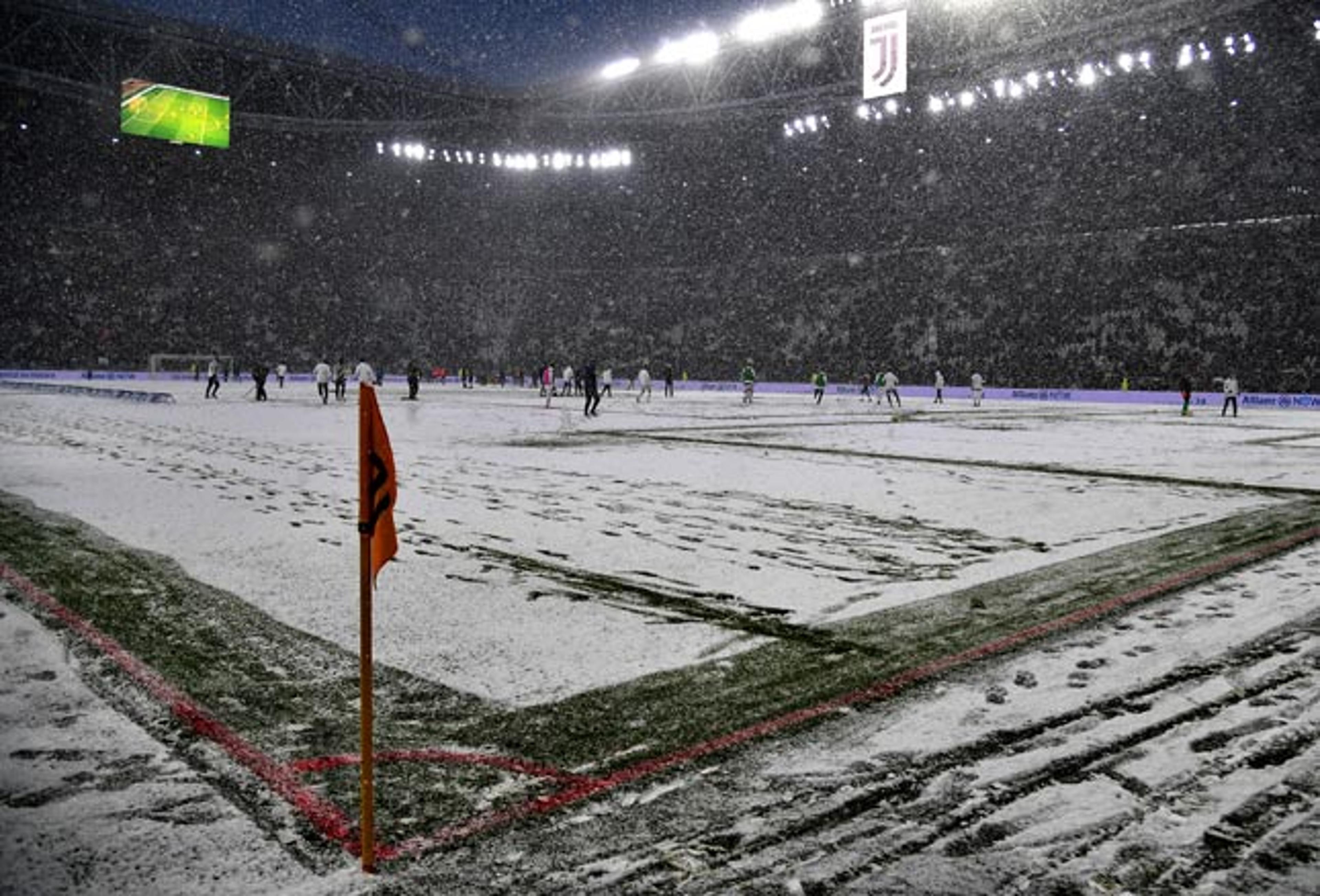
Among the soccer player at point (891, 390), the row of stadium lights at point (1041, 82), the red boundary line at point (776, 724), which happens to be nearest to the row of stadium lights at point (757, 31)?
the row of stadium lights at point (1041, 82)

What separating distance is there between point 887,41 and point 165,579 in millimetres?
33243

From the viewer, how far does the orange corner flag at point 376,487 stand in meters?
2.83

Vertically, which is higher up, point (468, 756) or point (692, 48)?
point (692, 48)

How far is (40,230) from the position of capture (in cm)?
4622

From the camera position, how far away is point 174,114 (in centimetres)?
4116

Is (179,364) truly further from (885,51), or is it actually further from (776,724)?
(776,724)

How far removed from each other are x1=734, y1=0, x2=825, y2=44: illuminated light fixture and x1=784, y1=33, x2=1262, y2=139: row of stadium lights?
20.4 ft

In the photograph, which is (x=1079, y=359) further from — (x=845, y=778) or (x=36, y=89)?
(x=36, y=89)

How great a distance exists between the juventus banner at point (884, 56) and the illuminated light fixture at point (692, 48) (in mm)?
9982

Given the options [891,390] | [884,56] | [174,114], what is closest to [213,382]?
[174,114]

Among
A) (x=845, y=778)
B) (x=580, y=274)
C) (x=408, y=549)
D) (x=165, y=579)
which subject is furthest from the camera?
(x=580, y=274)

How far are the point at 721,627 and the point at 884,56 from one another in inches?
1293

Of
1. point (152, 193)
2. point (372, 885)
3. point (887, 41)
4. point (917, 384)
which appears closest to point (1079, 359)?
point (917, 384)

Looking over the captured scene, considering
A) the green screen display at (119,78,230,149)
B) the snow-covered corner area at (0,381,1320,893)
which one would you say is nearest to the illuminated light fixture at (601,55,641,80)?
the green screen display at (119,78,230,149)
